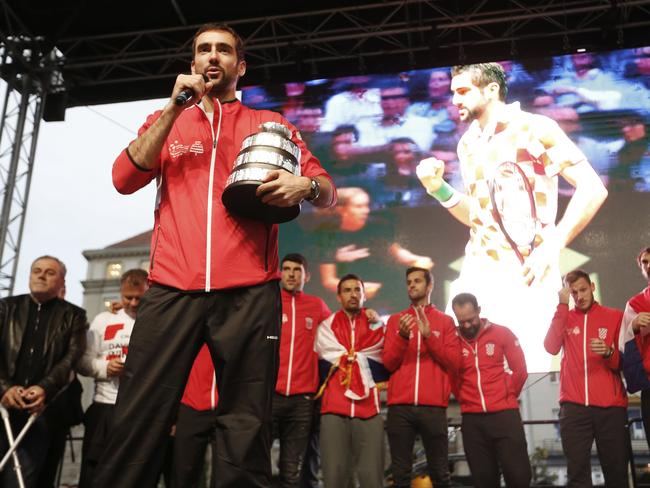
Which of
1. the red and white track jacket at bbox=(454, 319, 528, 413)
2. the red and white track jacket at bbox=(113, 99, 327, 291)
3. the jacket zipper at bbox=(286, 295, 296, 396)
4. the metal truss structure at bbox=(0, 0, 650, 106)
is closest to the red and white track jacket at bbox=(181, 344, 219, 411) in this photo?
the jacket zipper at bbox=(286, 295, 296, 396)

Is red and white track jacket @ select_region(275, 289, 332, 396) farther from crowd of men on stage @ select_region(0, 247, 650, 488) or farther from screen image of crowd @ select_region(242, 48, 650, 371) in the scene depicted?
screen image of crowd @ select_region(242, 48, 650, 371)

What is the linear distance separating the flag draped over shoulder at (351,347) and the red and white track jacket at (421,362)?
144mm

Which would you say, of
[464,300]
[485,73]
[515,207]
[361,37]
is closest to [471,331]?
[464,300]

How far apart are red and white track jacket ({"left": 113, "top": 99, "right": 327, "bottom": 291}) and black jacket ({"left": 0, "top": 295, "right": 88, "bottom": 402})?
2555 millimetres

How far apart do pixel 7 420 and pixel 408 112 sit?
187 inches

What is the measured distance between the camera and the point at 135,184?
73.7 inches

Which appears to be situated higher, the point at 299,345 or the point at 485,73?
the point at 485,73

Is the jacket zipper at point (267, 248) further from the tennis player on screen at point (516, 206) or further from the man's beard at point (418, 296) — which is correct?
the tennis player on screen at point (516, 206)

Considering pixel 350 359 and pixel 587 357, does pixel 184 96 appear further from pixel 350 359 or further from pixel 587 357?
pixel 587 357

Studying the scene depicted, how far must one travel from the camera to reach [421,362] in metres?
4.89

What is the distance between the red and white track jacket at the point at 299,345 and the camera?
4914 millimetres

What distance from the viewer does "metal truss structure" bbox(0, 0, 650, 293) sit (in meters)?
6.97

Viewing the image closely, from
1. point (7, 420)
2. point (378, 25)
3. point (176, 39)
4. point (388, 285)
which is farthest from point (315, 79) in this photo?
point (7, 420)

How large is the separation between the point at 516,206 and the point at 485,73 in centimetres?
152
